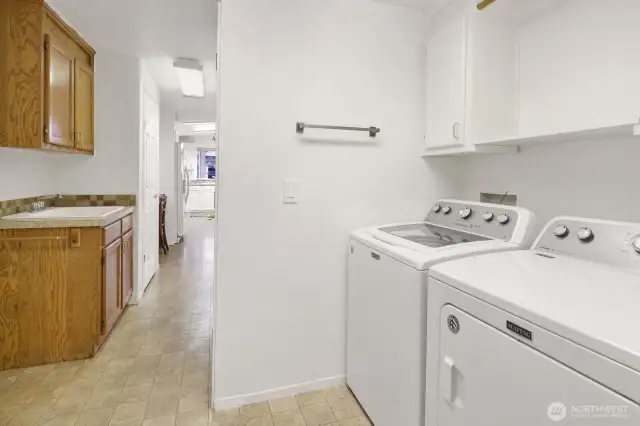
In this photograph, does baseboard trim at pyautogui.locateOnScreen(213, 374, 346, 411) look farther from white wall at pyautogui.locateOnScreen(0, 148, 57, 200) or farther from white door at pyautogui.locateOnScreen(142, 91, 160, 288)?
white door at pyautogui.locateOnScreen(142, 91, 160, 288)

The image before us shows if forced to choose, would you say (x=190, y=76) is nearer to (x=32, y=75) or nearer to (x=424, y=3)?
(x=32, y=75)

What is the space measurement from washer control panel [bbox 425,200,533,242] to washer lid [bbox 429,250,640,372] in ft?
0.80

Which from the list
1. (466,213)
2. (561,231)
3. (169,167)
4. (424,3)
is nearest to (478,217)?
(466,213)

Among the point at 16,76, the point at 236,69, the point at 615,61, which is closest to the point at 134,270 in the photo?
the point at 16,76

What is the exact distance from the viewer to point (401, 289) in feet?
4.54

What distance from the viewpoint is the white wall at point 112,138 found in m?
3.01

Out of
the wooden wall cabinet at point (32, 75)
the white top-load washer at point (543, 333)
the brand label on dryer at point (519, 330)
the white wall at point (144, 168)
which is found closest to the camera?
the white top-load washer at point (543, 333)

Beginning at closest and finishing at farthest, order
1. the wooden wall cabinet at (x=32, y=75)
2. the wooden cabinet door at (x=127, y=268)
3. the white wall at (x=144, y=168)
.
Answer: the wooden wall cabinet at (x=32, y=75) → the wooden cabinet door at (x=127, y=268) → the white wall at (x=144, y=168)

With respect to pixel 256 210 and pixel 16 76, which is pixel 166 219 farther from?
pixel 256 210

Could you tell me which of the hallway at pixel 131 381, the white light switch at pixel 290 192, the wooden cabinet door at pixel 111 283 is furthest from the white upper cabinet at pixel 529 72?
Answer: the wooden cabinet door at pixel 111 283

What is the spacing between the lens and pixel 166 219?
18.8ft

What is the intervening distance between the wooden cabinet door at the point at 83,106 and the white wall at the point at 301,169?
170 cm

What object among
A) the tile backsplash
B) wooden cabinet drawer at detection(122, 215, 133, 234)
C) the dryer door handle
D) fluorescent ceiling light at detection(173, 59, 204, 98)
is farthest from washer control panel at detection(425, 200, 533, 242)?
the tile backsplash

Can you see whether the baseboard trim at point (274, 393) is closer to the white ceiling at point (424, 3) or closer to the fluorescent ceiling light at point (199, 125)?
the white ceiling at point (424, 3)
